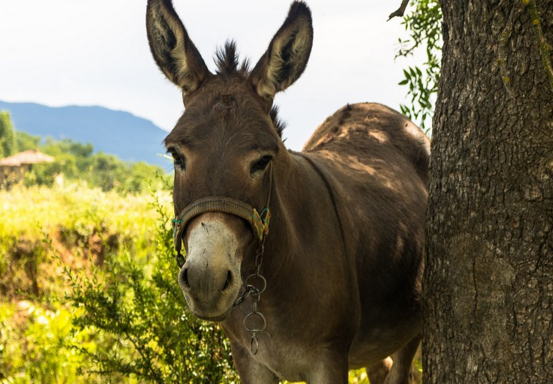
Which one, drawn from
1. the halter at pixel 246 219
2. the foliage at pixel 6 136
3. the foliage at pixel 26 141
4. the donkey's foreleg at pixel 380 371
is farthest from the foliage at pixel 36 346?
the foliage at pixel 26 141

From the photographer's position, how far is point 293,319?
3004 mm

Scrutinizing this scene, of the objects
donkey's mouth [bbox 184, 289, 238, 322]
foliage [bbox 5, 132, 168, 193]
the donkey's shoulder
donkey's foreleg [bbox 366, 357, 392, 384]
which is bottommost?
foliage [bbox 5, 132, 168, 193]

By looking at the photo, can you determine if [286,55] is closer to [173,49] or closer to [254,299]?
[173,49]

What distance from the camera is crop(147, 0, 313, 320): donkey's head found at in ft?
7.63

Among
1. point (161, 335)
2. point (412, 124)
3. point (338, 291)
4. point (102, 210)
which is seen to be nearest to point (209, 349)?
point (161, 335)

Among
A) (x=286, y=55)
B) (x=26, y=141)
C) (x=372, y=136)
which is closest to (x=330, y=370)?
(x=286, y=55)

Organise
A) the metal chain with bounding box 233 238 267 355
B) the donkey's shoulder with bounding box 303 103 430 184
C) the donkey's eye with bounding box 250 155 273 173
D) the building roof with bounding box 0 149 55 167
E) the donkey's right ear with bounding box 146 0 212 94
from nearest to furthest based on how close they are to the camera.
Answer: the donkey's eye with bounding box 250 155 273 173 → the metal chain with bounding box 233 238 267 355 → the donkey's right ear with bounding box 146 0 212 94 → the donkey's shoulder with bounding box 303 103 430 184 → the building roof with bounding box 0 149 55 167

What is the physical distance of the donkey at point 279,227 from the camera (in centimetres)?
246

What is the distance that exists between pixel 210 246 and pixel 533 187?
1322 millimetres

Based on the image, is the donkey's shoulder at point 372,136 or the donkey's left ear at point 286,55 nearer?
the donkey's left ear at point 286,55

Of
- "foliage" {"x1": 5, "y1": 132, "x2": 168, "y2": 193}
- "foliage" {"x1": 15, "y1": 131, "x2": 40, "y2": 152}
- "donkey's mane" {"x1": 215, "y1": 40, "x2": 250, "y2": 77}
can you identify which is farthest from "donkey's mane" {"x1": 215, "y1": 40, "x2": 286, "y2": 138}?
"foliage" {"x1": 15, "y1": 131, "x2": 40, "y2": 152}

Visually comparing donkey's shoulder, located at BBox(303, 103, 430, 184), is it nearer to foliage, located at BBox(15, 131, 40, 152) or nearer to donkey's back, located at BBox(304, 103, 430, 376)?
donkey's back, located at BBox(304, 103, 430, 376)

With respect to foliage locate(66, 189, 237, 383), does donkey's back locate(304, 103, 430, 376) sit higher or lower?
higher

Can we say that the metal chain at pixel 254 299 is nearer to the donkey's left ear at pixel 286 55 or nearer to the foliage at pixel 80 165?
the donkey's left ear at pixel 286 55
